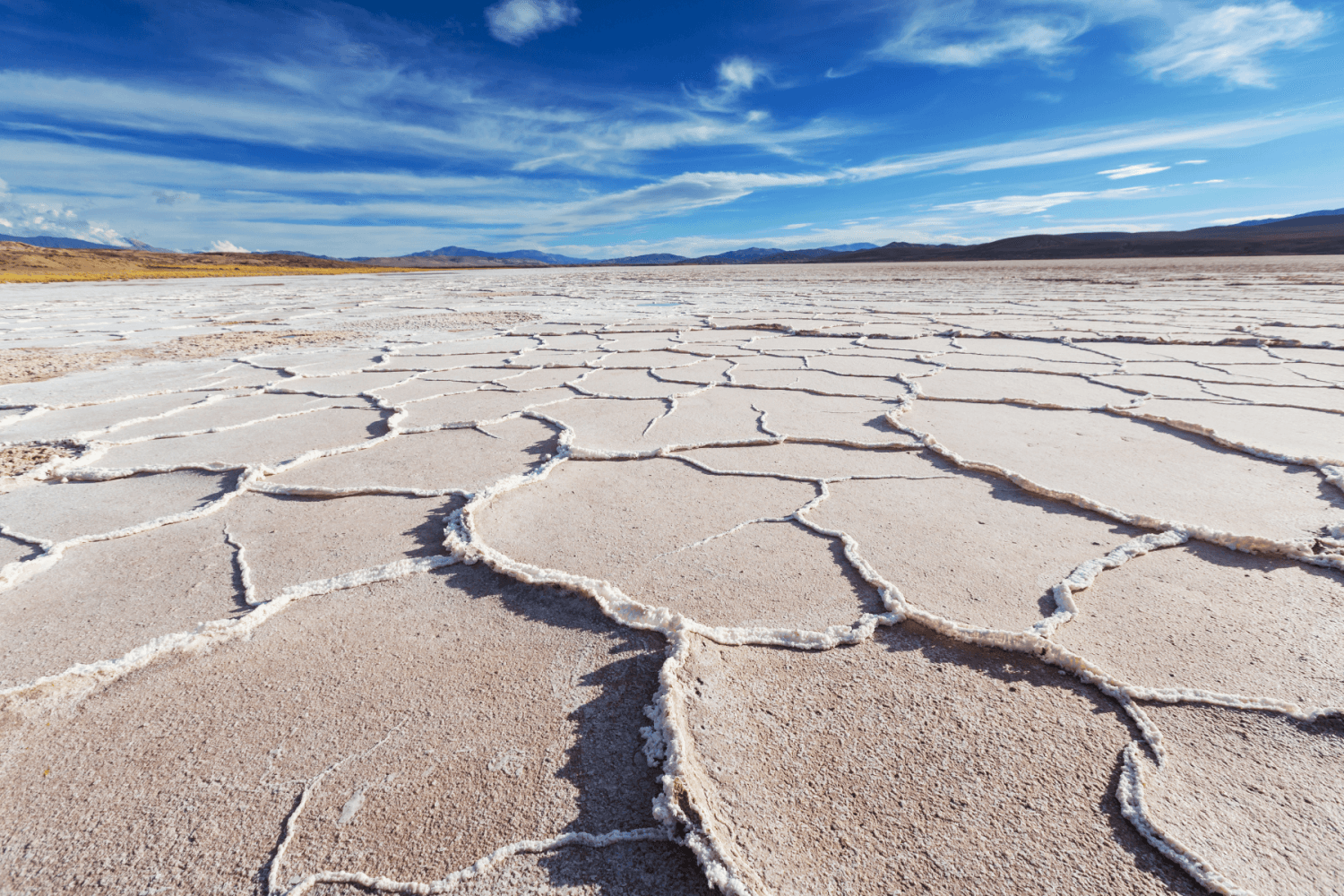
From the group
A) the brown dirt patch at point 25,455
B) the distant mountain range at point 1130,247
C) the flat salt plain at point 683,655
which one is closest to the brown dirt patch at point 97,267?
the brown dirt patch at point 25,455

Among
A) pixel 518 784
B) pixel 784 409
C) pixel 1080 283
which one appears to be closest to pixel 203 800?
pixel 518 784

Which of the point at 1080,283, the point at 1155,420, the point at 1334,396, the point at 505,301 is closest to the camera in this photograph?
the point at 1155,420

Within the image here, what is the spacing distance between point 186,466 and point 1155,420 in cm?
343

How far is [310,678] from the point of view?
1048 mm

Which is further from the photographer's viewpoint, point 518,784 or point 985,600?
point 985,600

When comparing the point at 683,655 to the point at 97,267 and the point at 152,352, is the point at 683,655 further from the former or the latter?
the point at 97,267

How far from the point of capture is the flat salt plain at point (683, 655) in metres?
0.75

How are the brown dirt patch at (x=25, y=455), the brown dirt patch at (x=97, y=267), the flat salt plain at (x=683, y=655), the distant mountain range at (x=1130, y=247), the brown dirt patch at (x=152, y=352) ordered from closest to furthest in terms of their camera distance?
the flat salt plain at (x=683, y=655)
the brown dirt patch at (x=25, y=455)
the brown dirt patch at (x=152, y=352)
the brown dirt patch at (x=97, y=267)
the distant mountain range at (x=1130, y=247)

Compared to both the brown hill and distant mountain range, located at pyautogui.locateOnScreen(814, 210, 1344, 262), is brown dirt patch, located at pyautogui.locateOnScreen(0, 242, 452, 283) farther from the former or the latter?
distant mountain range, located at pyautogui.locateOnScreen(814, 210, 1344, 262)

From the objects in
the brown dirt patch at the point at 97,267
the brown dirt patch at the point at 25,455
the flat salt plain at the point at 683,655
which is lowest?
the flat salt plain at the point at 683,655

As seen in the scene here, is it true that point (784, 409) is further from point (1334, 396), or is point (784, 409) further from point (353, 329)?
point (353, 329)

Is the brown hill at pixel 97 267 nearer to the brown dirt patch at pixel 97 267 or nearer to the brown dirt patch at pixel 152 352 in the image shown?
the brown dirt patch at pixel 97 267

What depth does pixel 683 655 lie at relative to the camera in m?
1.05

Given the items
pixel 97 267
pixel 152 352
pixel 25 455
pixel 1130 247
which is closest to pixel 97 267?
pixel 97 267
